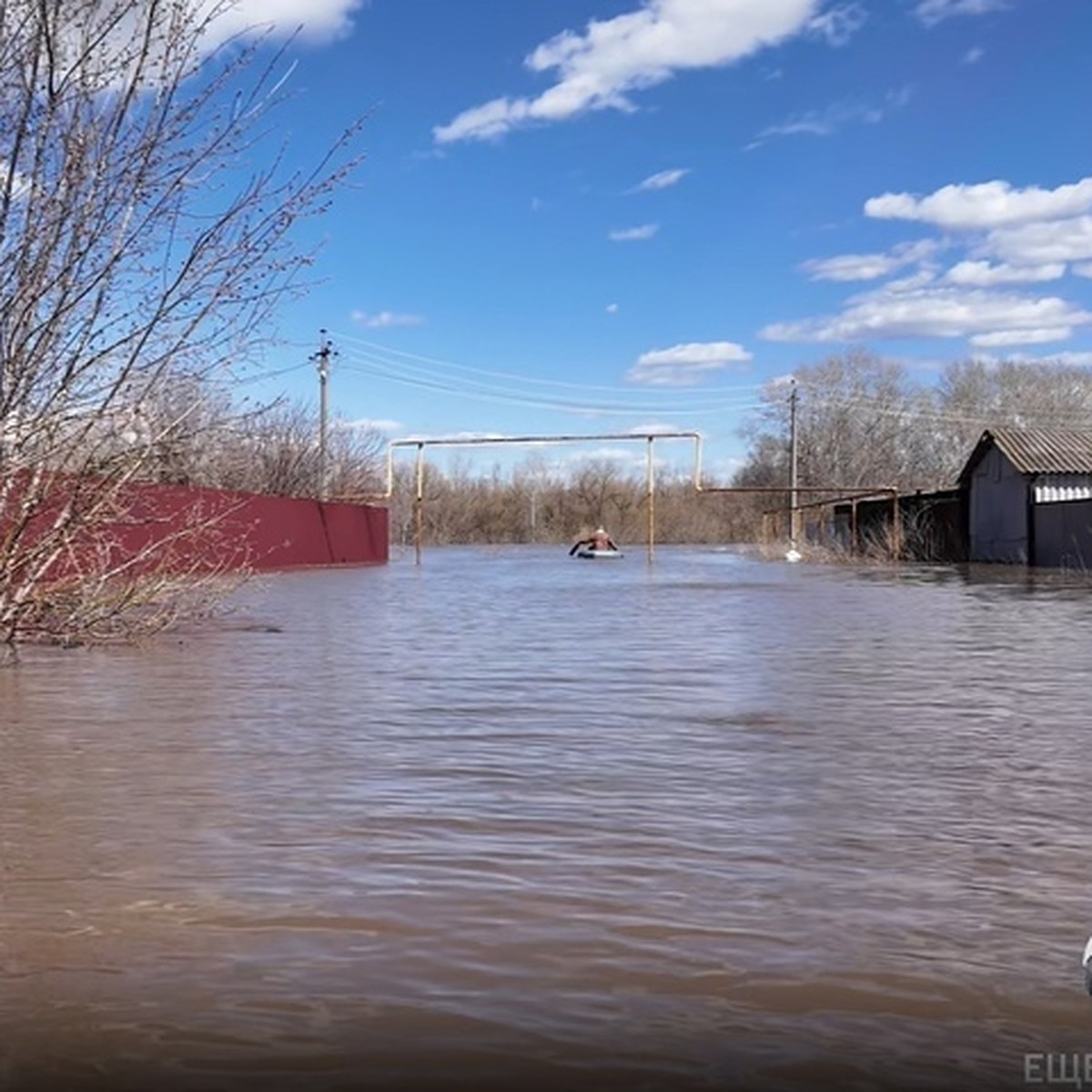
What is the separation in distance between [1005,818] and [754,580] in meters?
Answer: 19.6

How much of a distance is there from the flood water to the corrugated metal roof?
1099 inches

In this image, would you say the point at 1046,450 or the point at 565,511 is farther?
the point at 565,511

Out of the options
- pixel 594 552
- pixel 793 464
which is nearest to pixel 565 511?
pixel 793 464

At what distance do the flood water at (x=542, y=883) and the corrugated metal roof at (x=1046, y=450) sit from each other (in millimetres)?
27919

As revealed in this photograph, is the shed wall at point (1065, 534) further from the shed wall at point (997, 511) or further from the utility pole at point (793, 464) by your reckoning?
the utility pole at point (793, 464)

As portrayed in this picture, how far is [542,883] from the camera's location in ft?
10.8

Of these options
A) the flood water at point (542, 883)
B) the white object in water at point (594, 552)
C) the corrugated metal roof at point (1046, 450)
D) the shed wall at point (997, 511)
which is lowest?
the flood water at point (542, 883)

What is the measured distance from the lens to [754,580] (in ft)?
77.4

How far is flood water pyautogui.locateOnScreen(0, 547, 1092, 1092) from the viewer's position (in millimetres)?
2273

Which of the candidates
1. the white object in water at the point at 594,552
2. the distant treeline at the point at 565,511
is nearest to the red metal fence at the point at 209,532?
the white object in water at the point at 594,552

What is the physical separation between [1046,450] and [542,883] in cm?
3410

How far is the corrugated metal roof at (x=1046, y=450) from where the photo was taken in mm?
33562

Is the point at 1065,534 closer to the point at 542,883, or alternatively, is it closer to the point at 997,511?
the point at 997,511

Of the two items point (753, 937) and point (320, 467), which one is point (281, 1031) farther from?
point (320, 467)
